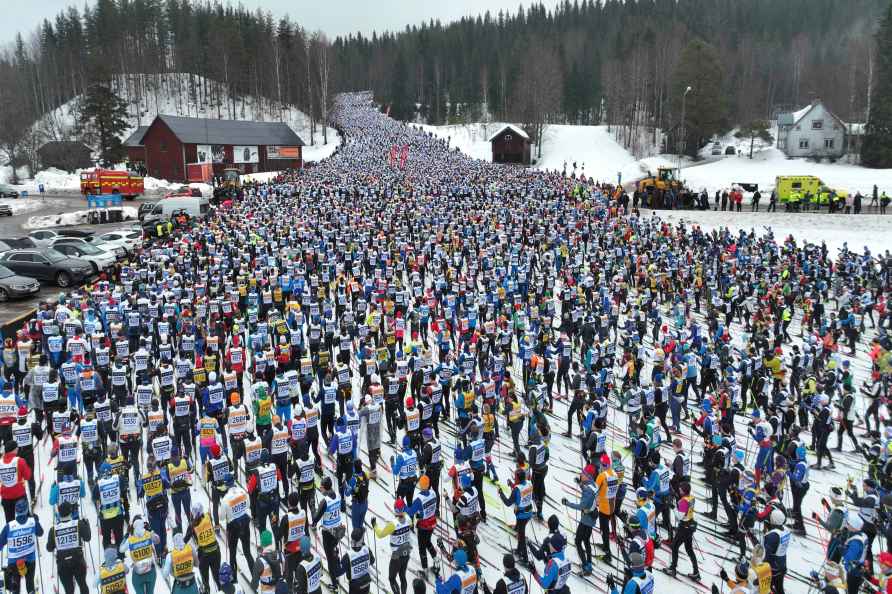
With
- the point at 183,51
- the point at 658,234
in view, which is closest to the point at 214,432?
the point at 658,234

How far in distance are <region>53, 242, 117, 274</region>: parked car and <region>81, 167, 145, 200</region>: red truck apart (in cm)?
2426

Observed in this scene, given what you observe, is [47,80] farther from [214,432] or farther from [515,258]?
[214,432]

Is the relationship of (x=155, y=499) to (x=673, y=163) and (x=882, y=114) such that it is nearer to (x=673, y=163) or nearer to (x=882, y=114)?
(x=673, y=163)

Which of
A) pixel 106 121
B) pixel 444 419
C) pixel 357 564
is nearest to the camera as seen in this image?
pixel 357 564

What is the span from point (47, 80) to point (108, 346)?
104 metres

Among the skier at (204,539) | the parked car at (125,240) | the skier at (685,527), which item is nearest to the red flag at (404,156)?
the parked car at (125,240)

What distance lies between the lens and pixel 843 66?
77.9 m

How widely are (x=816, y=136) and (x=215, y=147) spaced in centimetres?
5702

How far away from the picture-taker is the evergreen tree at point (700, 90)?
212 feet

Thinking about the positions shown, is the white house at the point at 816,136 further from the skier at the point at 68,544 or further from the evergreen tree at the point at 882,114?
the skier at the point at 68,544

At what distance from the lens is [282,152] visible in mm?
66312

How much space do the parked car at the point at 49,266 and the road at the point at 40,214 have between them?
0.49m

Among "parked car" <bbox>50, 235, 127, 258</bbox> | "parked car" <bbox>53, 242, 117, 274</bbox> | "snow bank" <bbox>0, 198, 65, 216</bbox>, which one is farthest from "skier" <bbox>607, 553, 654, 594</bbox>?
"snow bank" <bbox>0, 198, 65, 216</bbox>

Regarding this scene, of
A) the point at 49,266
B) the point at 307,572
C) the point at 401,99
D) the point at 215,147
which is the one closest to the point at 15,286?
the point at 49,266
